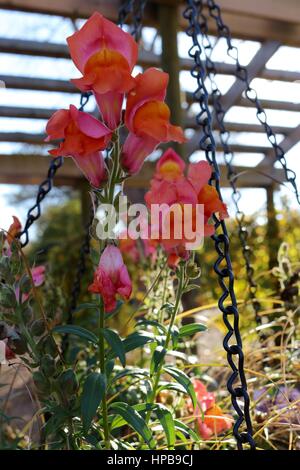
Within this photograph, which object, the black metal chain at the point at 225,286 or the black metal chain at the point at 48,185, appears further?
the black metal chain at the point at 48,185

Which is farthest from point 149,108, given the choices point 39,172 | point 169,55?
point 39,172

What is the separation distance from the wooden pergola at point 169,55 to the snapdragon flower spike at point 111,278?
147cm

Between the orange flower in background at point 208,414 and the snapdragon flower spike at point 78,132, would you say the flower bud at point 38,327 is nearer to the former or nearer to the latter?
the snapdragon flower spike at point 78,132

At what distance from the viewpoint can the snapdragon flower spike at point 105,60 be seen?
583 mm

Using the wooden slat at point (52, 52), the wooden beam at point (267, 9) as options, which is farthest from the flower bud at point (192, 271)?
the wooden slat at point (52, 52)

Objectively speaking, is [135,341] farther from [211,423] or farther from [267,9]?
[267,9]

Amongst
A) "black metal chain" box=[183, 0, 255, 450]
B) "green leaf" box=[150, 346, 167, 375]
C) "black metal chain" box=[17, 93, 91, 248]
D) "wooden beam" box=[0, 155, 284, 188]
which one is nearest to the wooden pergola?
"wooden beam" box=[0, 155, 284, 188]

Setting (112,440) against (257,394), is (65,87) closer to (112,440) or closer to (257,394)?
(257,394)

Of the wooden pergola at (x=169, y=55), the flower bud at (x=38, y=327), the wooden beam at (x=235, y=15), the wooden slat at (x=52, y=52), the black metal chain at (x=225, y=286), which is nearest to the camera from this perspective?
the black metal chain at (x=225, y=286)

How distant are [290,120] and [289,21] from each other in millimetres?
934

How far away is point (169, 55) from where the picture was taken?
2428mm

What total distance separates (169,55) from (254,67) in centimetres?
72
